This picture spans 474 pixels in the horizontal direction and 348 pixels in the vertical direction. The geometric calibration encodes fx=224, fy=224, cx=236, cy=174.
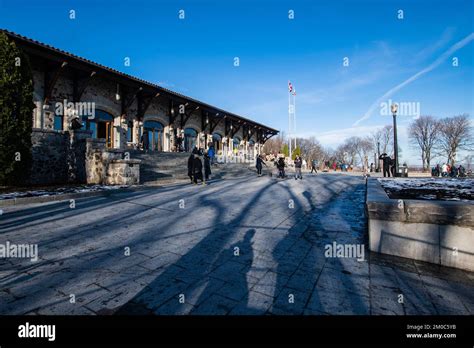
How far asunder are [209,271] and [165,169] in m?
11.4

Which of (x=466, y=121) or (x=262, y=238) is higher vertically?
(x=466, y=121)

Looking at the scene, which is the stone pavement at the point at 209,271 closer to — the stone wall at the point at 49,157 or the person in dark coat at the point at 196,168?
the stone wall at the point at 49,157

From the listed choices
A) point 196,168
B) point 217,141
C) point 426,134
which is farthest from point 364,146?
point 196,168

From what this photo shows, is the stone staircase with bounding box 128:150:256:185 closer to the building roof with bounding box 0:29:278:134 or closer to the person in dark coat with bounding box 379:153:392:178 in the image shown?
the building roof with bounding box 0:29:278:134

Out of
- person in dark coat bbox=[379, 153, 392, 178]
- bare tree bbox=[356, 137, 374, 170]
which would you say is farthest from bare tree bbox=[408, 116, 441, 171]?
person in dark coat bbox=[379, 153, 392, 178]

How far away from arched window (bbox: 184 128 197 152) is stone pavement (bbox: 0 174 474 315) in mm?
17209

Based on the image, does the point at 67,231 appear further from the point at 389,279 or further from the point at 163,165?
the point at 163,165

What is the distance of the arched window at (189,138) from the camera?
71.8 ft

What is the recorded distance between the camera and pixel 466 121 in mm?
41938

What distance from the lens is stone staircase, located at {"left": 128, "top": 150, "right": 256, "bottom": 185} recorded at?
1182 centimetres
